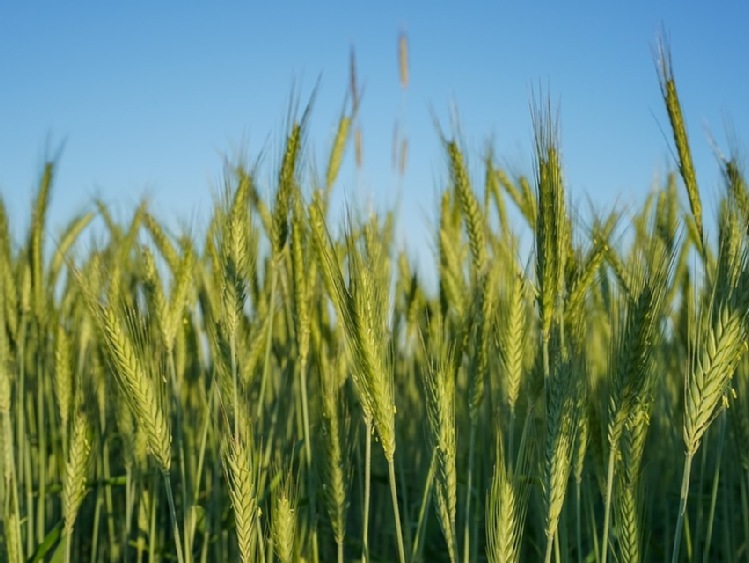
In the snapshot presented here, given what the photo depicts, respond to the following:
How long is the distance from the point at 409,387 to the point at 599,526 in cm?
91

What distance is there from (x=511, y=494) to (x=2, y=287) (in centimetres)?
176

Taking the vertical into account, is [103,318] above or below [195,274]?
below

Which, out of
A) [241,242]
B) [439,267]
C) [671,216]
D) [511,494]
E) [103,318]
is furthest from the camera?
[671,216]

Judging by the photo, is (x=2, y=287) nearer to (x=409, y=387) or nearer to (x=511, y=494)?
(x=409, y=387)

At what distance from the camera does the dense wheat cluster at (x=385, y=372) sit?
1.72 metres

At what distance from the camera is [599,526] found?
288 centimetres

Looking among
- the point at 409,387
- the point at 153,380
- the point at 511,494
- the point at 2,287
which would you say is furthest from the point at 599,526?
the point at 2,287

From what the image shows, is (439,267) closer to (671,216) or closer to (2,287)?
(671,216)

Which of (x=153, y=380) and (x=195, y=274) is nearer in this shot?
(x=153, y=380)

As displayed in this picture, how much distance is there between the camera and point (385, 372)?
1735 mm

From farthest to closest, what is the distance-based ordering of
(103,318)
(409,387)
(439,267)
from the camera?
(409,387)
(439,267)
(103,318)

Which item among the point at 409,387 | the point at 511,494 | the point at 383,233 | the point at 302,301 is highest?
the point at 383,233

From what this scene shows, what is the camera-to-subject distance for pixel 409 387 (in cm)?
345

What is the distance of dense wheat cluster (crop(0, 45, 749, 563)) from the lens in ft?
5.65
